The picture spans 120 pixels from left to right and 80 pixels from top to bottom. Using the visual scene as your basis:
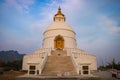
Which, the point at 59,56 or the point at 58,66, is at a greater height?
the point at 59,56

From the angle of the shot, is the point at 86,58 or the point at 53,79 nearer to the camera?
the point at 53,79

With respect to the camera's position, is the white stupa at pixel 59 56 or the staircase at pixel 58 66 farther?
the staircase at pixel 58 66

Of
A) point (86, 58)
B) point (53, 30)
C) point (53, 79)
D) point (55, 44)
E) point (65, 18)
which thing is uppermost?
point (65, 18)

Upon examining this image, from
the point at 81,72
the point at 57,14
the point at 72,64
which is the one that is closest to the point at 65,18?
the point at 57,14

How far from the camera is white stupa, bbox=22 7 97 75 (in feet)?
62.8

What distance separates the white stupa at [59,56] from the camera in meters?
19.1

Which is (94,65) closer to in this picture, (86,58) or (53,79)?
(86,58)

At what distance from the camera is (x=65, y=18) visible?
126 feet

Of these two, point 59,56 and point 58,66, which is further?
point 59,56

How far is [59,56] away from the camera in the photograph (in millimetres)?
25328

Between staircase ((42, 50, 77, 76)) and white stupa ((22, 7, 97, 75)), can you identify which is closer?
white stupa ((22, 7, 97, 75))

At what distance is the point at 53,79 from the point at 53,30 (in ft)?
66.6

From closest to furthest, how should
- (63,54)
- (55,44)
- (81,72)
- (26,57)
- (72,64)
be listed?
(81,72)
(72,64)
(63,54)
(26,57)
(55,44)

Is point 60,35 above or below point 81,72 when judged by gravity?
above
